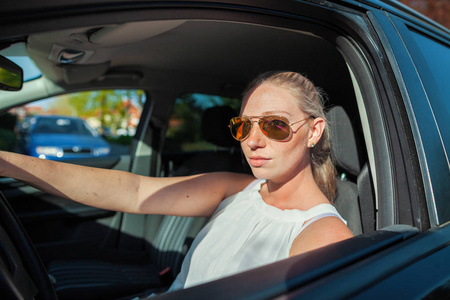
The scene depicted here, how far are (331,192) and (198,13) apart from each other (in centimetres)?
114

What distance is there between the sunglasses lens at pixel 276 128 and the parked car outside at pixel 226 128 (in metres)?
0.32

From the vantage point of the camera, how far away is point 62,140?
339 inches

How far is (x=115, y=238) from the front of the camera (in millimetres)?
3092

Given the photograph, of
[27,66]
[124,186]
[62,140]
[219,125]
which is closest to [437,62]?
[124,186]

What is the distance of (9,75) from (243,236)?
1.09 m

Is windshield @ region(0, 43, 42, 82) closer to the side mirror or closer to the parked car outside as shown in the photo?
the parked car outside

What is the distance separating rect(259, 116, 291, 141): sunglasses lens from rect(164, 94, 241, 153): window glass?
6.25 feet

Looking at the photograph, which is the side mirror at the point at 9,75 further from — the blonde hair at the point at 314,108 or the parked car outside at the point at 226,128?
the blonde hair at the point at 314,108

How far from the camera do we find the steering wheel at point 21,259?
Answer: 111 centimetres

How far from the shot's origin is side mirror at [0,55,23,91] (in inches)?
49.8

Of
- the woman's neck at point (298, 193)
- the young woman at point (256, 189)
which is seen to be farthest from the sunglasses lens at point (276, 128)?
the woman's neck at point (298, 193)

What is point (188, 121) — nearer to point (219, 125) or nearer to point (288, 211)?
point (219, 125)

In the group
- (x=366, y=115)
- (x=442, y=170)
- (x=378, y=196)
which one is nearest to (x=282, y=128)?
(x=366, y=115)

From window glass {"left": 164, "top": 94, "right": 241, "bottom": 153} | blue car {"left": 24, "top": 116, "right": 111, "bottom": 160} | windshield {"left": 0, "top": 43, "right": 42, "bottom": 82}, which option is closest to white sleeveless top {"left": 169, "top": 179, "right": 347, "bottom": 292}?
windshield {"left": 0, "top": 43, "right": 42, "bottom": 82}
